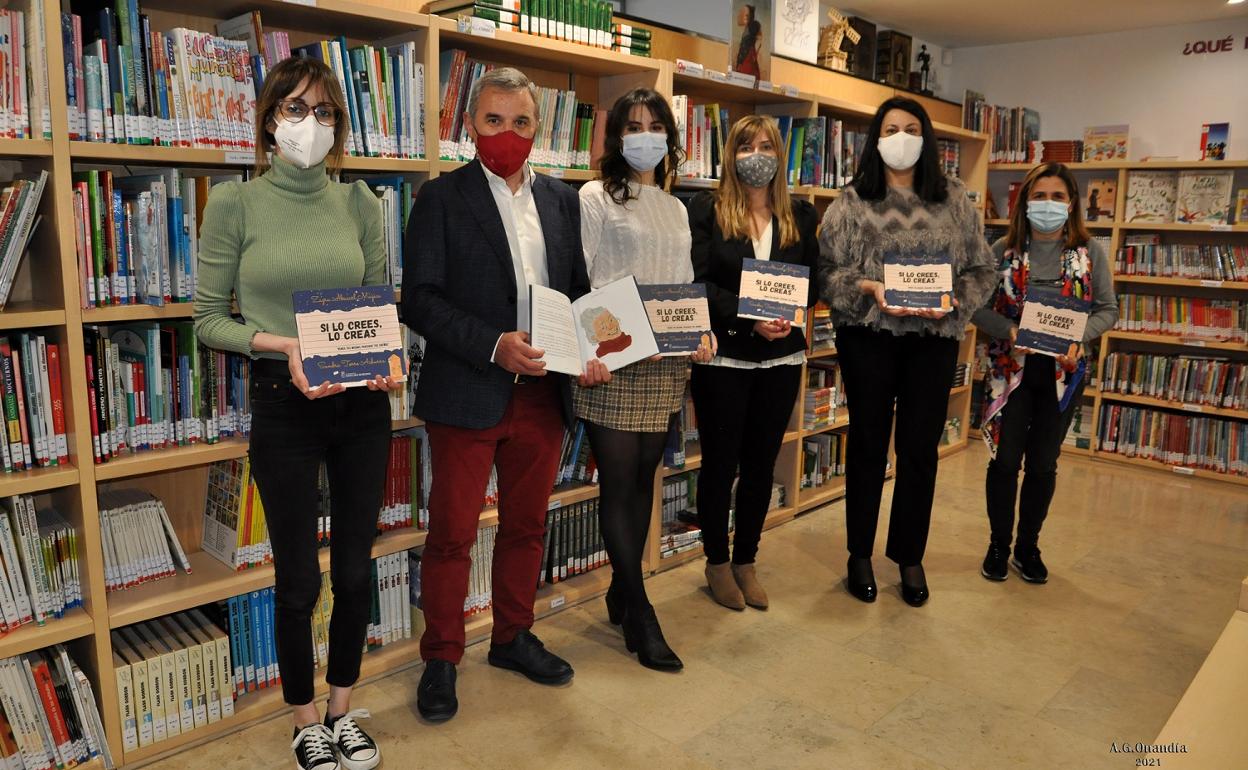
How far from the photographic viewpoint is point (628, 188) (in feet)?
8.66

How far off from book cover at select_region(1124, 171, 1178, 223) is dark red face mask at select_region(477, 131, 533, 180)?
15.8ft

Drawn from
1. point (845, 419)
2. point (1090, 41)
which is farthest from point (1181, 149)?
point (845, 419)

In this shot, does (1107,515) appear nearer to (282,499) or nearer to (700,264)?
(700,264)

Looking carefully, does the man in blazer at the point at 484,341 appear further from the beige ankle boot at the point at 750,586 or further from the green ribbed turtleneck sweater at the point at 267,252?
the beige ankle boot at the point at 750,586

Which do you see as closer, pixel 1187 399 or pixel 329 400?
pixel 329 400

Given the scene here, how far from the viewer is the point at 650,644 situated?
2793mm

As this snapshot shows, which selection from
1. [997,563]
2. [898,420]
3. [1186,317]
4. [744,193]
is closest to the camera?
[744,193]

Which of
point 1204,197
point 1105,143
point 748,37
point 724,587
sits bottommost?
point 724,587

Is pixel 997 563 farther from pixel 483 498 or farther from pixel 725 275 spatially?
pixel 483 498

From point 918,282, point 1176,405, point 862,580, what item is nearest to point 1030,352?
point 918,282

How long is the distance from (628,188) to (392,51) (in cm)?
79

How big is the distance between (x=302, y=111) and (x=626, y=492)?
136 cm

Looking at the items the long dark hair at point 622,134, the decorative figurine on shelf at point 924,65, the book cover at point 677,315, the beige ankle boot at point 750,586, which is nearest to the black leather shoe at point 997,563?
the beige ankle boot at point 750,586

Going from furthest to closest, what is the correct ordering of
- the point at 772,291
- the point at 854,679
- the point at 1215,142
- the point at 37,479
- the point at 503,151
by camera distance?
the point at 1215,142, the point at 772,291, the point at 854,679, the point at 503,151, the point at 37,479
